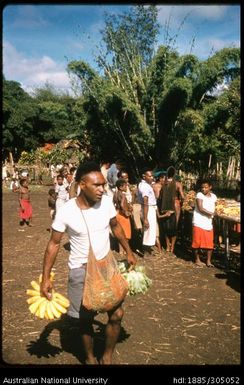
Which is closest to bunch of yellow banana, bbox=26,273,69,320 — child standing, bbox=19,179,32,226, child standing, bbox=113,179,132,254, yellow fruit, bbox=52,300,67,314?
yellow fruit, bbox=52,300,67,314

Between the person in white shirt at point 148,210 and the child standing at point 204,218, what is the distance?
3.45 ft

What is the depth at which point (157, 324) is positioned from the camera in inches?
199

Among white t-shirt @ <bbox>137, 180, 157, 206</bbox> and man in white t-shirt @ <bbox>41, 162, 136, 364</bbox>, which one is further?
white t-shirt @ <bbox>137, 180, 157, 206</bbox>

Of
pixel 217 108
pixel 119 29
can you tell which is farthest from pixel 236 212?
pixel 119 29

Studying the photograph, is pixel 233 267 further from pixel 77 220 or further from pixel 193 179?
pixel 193 179

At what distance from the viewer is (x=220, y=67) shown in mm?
19516

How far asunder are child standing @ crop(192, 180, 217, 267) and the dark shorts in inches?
174

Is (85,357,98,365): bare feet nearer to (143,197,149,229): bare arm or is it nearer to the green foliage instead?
(143,197,149,229): bare arm

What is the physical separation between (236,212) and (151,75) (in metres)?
13.8

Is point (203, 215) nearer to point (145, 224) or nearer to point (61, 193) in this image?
point (145, 224)

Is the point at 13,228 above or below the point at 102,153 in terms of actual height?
below

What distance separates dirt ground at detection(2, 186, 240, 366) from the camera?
4223 mm

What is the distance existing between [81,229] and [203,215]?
4.55 m

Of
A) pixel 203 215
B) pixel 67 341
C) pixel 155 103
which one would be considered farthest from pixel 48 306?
pixel 155 103
